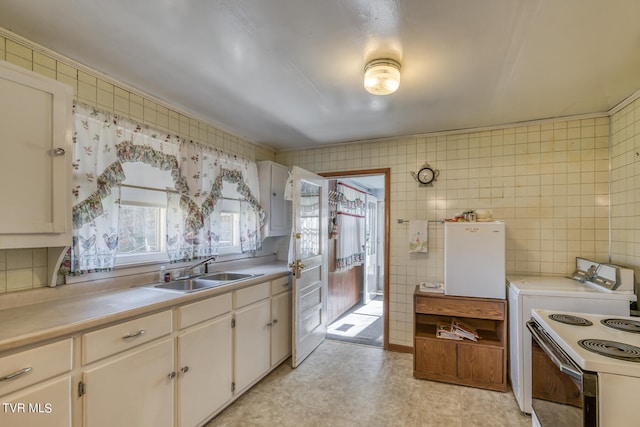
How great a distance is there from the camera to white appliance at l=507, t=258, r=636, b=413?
2.09 metres

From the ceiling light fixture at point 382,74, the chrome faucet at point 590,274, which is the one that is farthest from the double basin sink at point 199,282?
the chrome faucet at point 590,274

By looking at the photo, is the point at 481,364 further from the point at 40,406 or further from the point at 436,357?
the point at 40,406

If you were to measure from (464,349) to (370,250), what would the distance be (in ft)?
11.9

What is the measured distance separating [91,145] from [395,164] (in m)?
2.69

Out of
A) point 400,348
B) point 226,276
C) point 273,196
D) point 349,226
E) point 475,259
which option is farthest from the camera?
point 349,226

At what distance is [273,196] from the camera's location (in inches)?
137

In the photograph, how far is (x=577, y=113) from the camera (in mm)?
2684

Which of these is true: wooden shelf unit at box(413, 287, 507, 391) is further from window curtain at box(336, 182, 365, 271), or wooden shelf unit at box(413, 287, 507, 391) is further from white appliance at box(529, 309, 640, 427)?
window curtain at box(336, 182, 365, 271)

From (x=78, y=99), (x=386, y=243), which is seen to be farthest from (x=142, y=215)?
(x=386, y=243)

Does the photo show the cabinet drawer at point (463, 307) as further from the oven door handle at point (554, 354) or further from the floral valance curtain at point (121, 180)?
the floral valance curtain at point (121, 180)

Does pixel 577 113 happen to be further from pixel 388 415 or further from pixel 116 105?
pixel 116 105

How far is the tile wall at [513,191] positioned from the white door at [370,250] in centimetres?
239

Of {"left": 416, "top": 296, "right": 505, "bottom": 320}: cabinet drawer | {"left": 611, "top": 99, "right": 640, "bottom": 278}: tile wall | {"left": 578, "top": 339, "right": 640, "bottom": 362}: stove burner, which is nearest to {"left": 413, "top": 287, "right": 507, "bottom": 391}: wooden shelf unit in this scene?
{"left": 416, "top": 296, "right": 505, "bottom": 320}: cabinet drawer

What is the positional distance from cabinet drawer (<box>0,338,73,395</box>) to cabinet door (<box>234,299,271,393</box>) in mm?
1121
